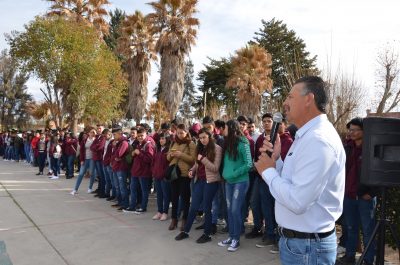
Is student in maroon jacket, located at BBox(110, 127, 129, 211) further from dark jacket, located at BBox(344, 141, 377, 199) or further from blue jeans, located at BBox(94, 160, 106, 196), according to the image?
dark jacket, located at BBox(344, 141, 377, 199)

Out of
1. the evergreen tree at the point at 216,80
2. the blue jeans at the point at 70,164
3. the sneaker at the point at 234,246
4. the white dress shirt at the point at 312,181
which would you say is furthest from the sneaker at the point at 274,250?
the evergreen tree at the point at 216,80

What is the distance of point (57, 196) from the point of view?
32.1 ft

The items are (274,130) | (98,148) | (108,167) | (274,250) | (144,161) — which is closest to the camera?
(274,130)

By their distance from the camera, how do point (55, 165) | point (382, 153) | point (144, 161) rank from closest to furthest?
point (382, 153) < point (144, 161) < point (55, 165)

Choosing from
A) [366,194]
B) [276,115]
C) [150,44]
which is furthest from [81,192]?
[150,44]

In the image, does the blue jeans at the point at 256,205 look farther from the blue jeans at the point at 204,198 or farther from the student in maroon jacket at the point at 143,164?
the student in maroon jacket at the point at 143,164

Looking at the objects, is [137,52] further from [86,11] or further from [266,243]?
[266,243]

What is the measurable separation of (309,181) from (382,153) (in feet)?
5.49

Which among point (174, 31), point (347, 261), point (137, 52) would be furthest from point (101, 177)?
point (137, 52)

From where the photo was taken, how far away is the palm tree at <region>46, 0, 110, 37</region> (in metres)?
24.5

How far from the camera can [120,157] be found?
8.23 m

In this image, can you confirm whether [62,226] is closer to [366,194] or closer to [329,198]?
[366,194]

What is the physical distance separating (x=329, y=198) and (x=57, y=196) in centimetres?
898

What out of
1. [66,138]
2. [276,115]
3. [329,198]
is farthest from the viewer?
[66,138]
